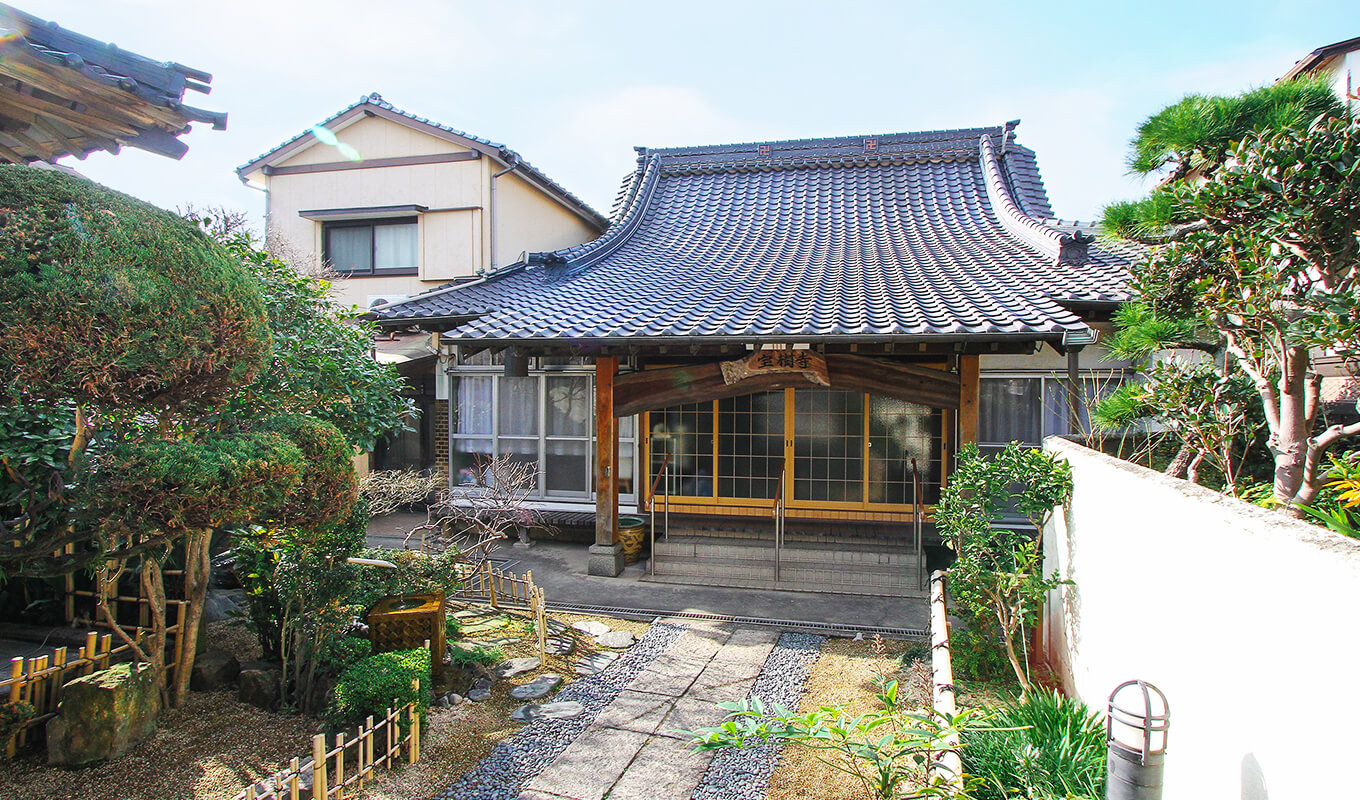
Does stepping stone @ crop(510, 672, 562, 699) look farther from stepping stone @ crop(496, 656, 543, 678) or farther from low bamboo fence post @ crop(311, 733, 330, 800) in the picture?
low bamboo fence post @ crop(311, 733, 330, 800)

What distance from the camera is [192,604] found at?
5203 millimetres

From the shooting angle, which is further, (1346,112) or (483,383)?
(483,383)

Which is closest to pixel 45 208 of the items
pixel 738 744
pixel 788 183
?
pixel 738 744

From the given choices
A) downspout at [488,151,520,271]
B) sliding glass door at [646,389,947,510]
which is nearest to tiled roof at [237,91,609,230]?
downspout at [488,151,520,271]

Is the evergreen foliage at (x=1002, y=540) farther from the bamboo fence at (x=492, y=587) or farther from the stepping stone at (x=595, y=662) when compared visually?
the bamboo fence at (x=492, y=587)

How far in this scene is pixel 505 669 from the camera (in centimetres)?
585

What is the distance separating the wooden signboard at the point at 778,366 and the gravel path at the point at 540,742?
3172 mm

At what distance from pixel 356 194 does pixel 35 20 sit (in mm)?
11357

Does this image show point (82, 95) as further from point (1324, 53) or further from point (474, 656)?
point (1324, 53)

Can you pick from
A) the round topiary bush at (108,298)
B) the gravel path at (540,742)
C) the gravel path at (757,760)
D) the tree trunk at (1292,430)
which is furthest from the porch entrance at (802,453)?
the round topiary bush at (108,298)

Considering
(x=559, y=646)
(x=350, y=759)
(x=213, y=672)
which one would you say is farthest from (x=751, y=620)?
(x=213, y=672)

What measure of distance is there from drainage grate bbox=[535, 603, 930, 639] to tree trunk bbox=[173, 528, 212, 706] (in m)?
3.26

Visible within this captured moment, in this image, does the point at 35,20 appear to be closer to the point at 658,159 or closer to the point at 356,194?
the point at 356,194

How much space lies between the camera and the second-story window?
1334 cm
